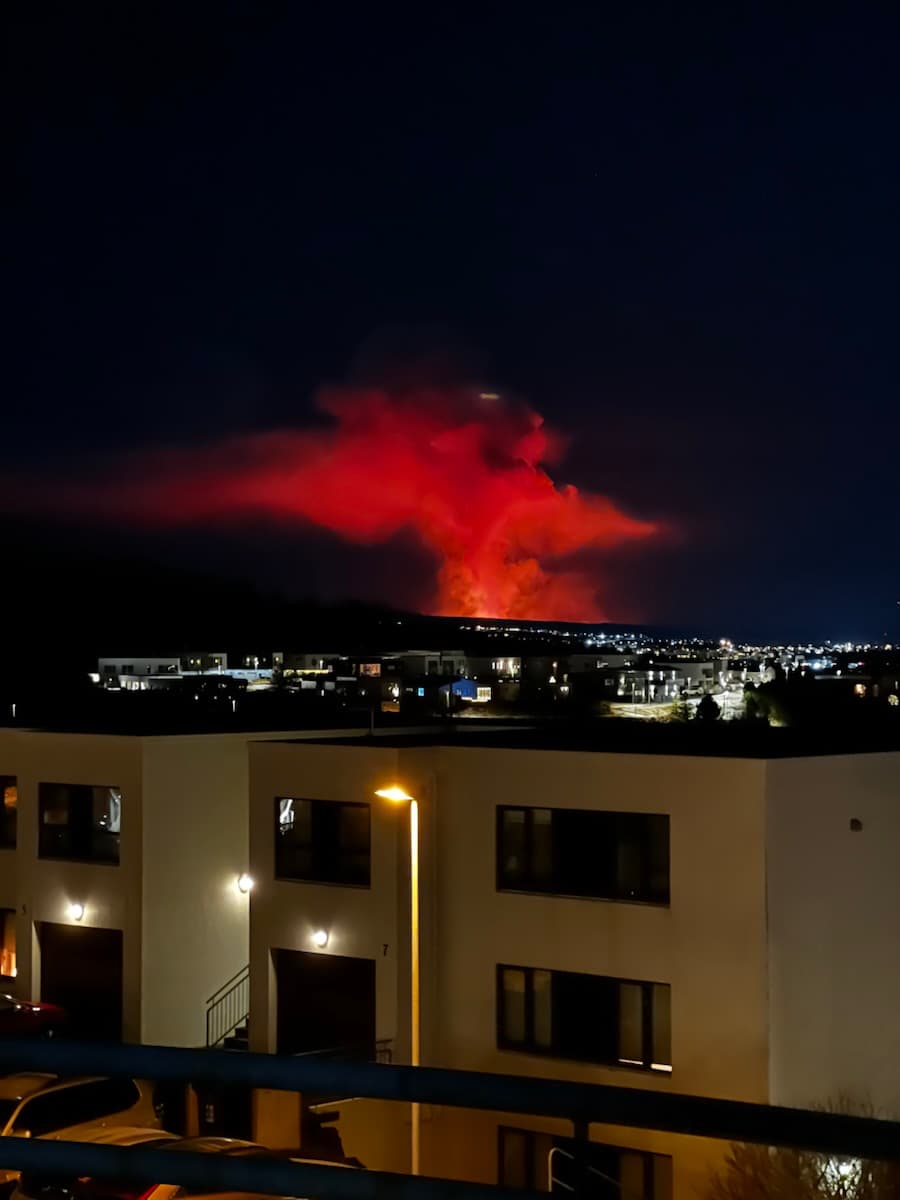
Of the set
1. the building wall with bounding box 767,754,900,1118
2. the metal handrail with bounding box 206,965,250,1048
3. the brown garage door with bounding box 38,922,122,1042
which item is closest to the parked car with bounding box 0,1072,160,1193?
the metal handrail with bounding box 206,965,250,1048

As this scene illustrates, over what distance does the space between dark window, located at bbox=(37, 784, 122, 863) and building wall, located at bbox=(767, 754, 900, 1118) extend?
9638 millimetres

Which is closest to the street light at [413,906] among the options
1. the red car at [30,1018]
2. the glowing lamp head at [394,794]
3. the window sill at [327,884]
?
the glowing lamp head at [394,794]

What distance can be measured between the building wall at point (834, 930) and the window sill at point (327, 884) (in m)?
4.92

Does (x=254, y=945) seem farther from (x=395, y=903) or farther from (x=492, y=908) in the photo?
(x=492, y=908)

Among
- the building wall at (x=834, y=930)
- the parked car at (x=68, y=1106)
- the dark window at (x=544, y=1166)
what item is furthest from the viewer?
the building wall at (x=834, y=930)

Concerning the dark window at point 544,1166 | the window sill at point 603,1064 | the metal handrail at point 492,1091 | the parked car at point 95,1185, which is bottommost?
the dark window at point 544,1166

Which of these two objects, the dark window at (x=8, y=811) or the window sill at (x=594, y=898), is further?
the dark window at (x=8, y=811)

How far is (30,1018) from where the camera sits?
1775 cm

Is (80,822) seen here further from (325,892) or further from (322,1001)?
(322,1001)

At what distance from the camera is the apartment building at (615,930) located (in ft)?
45.2

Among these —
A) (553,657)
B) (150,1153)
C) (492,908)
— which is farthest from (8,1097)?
(553,657)

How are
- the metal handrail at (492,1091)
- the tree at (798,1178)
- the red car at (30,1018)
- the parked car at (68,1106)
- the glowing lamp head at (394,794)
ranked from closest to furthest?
the metal handrail at (492,1091) → the tree at (798,1178) → the parked car at (68,1106) → the glowing lamp head at (394,794) → the red car at (30,1018)

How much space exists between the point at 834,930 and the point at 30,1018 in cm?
1065

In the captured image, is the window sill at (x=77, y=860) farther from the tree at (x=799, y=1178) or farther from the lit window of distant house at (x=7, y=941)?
the tree at (x=799, y=1178)
